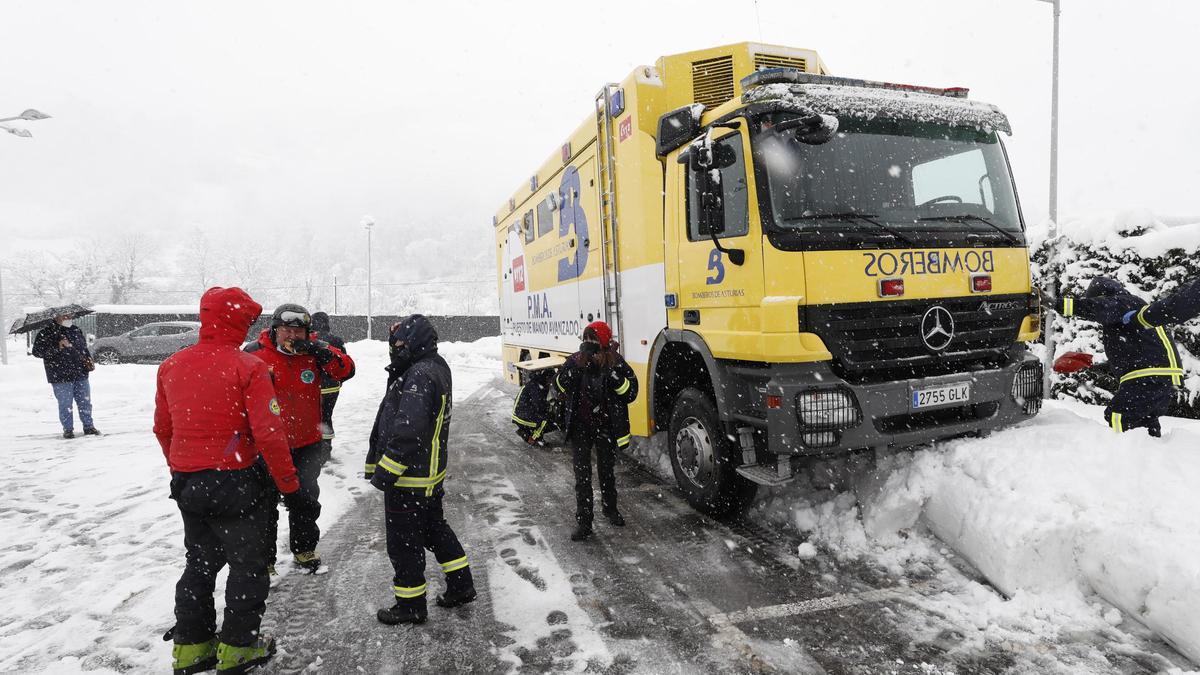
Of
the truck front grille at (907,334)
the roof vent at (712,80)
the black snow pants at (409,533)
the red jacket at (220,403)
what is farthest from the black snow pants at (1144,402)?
the red jacket at (220,403)

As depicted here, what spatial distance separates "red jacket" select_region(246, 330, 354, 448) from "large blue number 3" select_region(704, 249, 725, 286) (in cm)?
268

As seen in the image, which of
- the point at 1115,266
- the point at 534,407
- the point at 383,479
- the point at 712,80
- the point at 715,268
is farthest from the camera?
the point at 534,407

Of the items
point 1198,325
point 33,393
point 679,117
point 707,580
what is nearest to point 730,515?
point 707,580

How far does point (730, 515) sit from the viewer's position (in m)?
4.92

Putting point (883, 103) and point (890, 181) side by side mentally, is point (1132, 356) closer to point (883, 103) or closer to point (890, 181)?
point (890, 181)

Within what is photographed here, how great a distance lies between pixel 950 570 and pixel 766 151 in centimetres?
281

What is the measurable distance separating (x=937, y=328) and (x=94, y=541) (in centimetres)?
628

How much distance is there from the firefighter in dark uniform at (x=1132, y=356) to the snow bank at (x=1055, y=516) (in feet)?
1.32

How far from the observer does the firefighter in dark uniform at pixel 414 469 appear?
3389 mm

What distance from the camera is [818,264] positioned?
406 centimetres

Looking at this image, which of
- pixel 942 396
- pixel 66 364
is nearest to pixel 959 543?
pixel 942 396

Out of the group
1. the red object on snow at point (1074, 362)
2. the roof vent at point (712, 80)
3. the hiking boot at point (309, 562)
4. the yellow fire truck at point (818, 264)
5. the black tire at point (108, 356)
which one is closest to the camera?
the yellow fire truck at point (818, 264)

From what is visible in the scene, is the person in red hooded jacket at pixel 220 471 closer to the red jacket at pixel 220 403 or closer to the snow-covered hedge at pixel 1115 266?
the red jacket at pixel 220 403

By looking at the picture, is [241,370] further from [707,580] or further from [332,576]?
[707,580]
